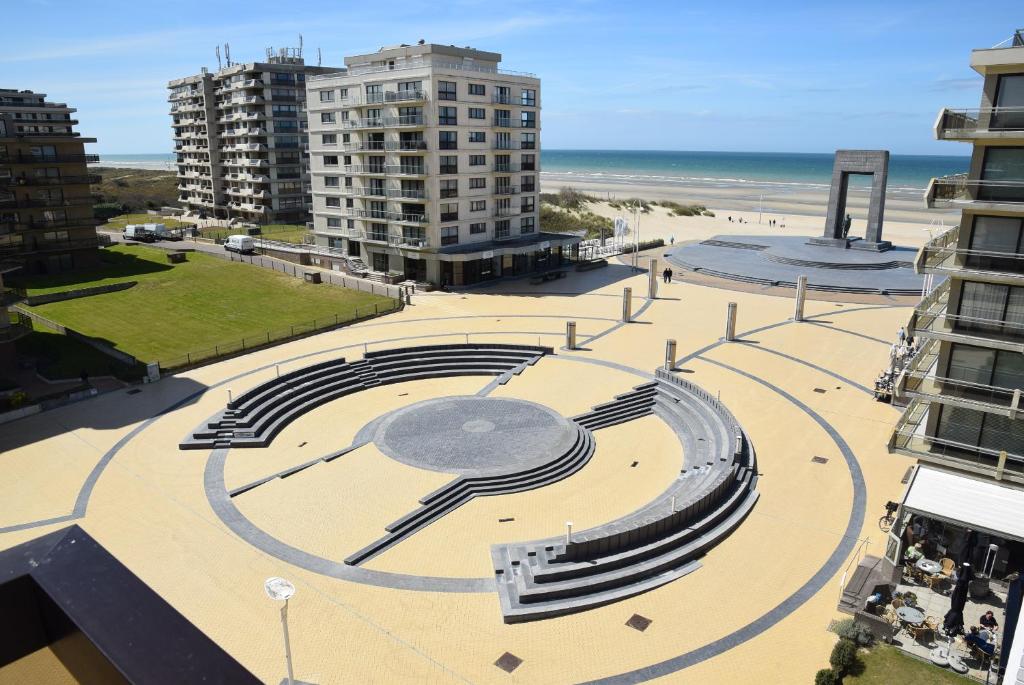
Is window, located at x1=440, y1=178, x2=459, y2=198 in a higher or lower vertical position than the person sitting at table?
higher

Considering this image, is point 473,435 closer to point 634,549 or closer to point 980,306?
point 634,549

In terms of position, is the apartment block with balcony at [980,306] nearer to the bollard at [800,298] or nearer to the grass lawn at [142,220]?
the bollard at [800,298]

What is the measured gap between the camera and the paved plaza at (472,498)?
18.1m

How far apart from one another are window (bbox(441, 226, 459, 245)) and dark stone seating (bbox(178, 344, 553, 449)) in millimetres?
22053

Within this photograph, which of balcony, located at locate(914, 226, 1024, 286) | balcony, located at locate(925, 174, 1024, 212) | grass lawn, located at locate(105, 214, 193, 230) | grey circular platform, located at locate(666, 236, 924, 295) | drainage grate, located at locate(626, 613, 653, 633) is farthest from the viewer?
grass lawn, located at locate(105, 214, 193, 230)

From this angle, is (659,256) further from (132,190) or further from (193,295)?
(132,190)

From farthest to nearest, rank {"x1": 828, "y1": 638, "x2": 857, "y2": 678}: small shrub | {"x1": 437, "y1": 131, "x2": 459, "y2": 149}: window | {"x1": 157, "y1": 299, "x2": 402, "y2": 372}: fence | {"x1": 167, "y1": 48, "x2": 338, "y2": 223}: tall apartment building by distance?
{"x1": 167, "y1": 48, "x2": 338, "y2": 223}: tall apartment building, {"x1": 437, "y1": 131, "x2": 459, "y2": 149}: window, {"x1": 157, "y1": 299, "x2": 402, "y2": 372}: fence, {"x1": 828, "y1": 638, "x2": 857, "y2": 678}: small shrub

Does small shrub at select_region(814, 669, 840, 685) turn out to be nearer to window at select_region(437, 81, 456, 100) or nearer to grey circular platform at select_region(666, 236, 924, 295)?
grey circular platform at select_region(666, 236, 924, 295)

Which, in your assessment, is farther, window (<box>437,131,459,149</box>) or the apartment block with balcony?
window (<box>437,131,459,149</box>)

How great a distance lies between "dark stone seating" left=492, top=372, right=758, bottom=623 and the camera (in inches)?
786

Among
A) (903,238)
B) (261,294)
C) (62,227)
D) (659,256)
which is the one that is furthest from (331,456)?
(903,238)

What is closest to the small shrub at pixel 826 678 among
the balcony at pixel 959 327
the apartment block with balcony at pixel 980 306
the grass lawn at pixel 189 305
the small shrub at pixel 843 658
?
the small shrub at pixel 843 658

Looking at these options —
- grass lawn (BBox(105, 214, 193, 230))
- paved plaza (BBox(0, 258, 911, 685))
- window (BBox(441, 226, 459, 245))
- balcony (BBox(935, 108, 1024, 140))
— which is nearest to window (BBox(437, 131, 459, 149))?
window (BBox(441, 226, 459, 245))

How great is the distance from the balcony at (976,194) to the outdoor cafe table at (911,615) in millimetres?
13350
